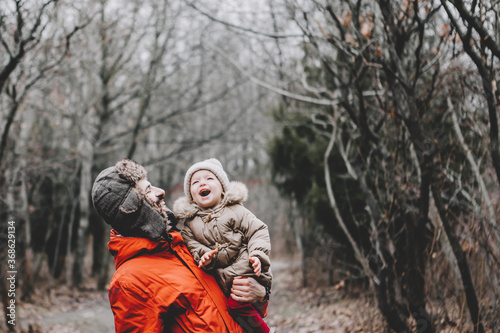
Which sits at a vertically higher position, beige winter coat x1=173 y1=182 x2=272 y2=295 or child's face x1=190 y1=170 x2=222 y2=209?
child's face x1=190 y1=170 x2=222 y2=209

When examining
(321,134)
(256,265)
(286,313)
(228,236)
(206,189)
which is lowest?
(286,313)

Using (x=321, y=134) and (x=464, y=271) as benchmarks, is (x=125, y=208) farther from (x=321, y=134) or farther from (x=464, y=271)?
(x=321, y=134)

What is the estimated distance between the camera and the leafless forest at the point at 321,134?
11.3 feet

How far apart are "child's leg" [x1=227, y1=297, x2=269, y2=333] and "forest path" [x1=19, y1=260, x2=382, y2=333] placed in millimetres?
3418

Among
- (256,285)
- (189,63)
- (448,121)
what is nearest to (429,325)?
(256,285)

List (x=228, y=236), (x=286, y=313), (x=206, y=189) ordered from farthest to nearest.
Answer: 1. (x=286, y=313)
2. (x=206, y=189)
3. (x=228, y=236)

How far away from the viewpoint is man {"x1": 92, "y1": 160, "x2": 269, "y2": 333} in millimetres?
1677

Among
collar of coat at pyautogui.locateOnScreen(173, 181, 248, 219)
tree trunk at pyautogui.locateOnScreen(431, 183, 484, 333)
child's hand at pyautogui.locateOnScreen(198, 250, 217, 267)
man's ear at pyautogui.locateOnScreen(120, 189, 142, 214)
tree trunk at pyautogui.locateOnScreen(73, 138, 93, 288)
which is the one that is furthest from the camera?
tree trunk at pyautogui.locateOnScreen(73, 138, 93, 288)

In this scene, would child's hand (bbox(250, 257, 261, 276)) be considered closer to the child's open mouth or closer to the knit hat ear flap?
the child's open mouth

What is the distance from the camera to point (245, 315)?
1893 mm

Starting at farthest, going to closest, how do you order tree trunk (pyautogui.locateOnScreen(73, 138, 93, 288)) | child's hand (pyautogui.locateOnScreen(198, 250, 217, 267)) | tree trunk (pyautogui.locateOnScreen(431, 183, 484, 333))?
tree trunk (pyautogui.locateOnScreen(73, 138, 93, 288)) → tree trunk (pyautogui.locateOnScreen(431, 183, 484, 333)) → child's hand (pyautogui.locateOnScreen(198, 250, 217, 267))

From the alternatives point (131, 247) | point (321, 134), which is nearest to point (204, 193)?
point (131, 247)

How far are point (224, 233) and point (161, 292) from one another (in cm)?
47

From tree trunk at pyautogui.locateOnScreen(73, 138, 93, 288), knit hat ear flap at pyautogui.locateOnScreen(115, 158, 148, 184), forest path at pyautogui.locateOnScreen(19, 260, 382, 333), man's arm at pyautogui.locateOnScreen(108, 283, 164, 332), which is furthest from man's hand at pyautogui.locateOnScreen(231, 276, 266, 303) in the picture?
tree trunk at pyautogui.locateOnScreen(73, 138, 93, 288)
